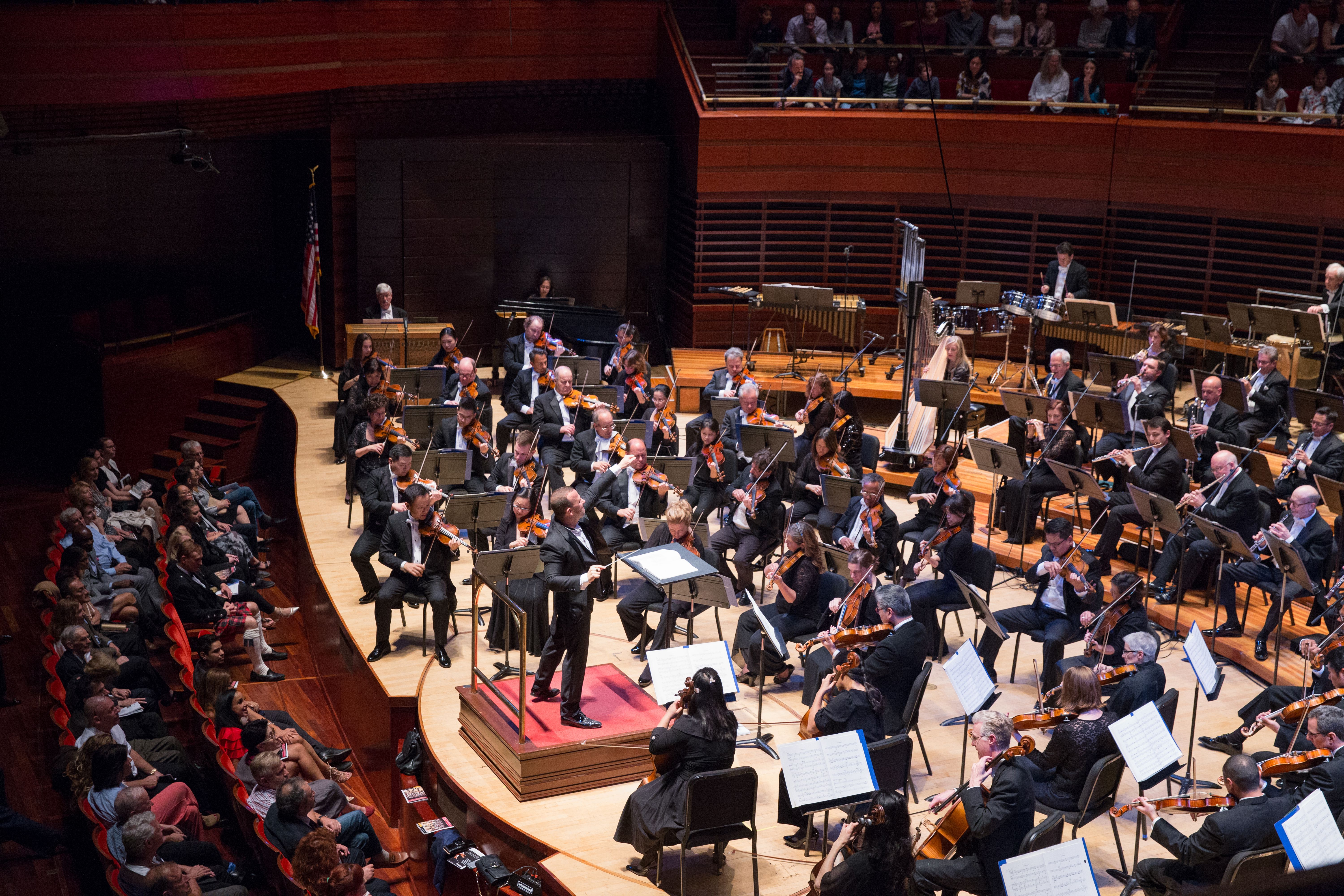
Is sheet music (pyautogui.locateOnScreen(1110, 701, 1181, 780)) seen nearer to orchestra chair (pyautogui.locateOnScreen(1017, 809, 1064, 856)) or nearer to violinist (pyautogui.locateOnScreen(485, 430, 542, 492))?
orchestra chair (pyautogui.locateOnScreen(1017, 809, 1064, 856))

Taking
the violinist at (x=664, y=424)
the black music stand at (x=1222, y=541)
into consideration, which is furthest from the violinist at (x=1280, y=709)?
Result: the violinist at (x=664, y=424)

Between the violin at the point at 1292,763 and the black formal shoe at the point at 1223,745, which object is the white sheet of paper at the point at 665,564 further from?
the black formal shoe at the point at 1223,745

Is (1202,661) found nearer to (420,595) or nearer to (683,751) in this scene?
(683,751)

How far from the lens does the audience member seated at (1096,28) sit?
15.7 metres

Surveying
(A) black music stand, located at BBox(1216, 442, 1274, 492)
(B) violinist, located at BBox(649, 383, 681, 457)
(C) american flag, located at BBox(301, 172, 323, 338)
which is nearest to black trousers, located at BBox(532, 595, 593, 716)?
(B) violinist, located at BBox(649, 383, 681, 457)

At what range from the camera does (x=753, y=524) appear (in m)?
9.94

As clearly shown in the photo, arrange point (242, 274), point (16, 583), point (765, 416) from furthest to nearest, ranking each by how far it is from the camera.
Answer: point (242, 274)
point (16, 583)
point (765, 416)

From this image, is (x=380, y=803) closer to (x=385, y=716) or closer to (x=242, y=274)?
(x=385, y=716)

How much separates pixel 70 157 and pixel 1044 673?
1387 cm

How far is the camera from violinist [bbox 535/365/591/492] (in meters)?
11.9

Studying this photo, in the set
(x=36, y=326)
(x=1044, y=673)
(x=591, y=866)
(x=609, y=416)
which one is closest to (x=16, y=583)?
(x=36, y=326)

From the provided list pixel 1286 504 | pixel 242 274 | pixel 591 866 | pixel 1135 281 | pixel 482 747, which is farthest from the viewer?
pixel 242 274

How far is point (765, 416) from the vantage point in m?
11.2

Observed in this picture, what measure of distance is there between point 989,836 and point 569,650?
8.89 ft
